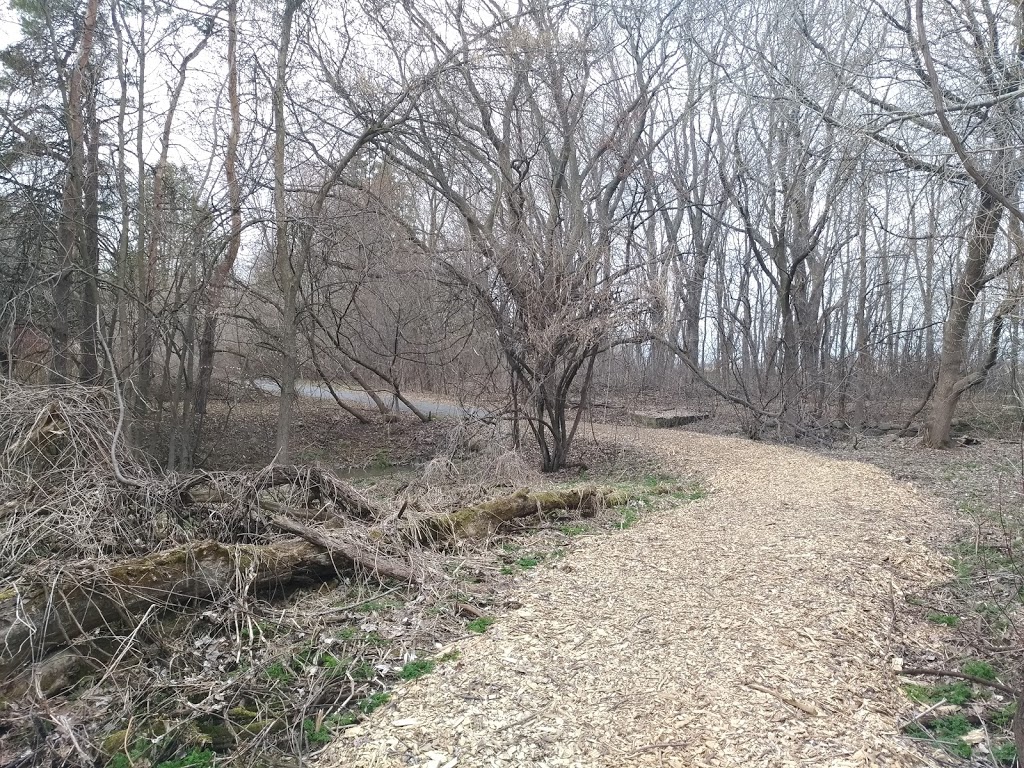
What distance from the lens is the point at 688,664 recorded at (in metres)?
3.54

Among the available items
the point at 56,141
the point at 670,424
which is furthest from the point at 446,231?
the point at 670,424

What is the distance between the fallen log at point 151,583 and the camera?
3.64m

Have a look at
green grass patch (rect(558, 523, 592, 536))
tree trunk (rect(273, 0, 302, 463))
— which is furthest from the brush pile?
tree trunk (rect(273, 0, 302, 463))

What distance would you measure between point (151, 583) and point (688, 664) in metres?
3.24

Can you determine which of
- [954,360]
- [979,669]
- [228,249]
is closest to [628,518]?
[979,669]

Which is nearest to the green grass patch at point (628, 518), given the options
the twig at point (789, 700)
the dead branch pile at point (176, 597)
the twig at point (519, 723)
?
the dead branch pile at point (176, 597)

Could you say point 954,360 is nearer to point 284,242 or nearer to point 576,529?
point 576,529

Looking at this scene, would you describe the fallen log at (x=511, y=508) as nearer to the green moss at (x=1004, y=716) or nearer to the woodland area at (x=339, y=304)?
the woodland area at (x=339, y=304)

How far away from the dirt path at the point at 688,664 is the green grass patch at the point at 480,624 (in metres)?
0.07

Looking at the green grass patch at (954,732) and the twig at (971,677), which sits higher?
the twig at (971,677)

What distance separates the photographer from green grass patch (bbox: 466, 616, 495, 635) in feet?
13.5

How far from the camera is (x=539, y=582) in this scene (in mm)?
4922

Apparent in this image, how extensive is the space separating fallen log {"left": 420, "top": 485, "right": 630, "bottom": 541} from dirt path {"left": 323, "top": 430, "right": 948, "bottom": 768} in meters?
0.92

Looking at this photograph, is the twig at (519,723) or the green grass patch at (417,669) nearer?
the twig at (519,723)
